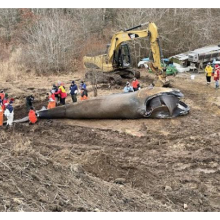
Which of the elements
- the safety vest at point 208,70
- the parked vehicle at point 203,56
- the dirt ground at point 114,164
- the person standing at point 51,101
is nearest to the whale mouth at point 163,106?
the dirt ground at point 114,164

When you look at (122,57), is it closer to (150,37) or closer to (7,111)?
(150,37)

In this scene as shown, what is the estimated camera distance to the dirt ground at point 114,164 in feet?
22.9

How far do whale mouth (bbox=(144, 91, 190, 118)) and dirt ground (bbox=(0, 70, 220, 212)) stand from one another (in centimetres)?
30

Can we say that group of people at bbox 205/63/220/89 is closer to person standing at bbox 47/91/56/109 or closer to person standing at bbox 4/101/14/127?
person standing at bbox 47/91/56/109

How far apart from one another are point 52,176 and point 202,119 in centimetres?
758

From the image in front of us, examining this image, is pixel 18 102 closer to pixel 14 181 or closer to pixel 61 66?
pixel 61 66

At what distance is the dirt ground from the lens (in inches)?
275

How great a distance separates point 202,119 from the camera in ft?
44.1

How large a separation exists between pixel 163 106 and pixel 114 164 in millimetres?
4636

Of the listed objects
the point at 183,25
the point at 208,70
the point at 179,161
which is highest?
the point at 183,25

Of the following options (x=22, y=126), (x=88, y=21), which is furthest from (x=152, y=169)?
(x=88, y=21)

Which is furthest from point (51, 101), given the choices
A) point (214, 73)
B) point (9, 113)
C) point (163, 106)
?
point (214, 73)

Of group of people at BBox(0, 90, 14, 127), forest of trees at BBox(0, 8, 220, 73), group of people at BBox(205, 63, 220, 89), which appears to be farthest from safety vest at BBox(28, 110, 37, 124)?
forest of trees at BBox(0, 8, 220, 73)

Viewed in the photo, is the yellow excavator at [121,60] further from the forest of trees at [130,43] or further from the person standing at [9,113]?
the person standing at [9,113]
